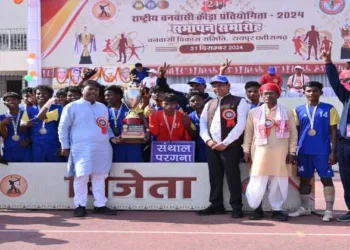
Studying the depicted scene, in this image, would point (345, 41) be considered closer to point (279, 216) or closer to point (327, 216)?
point (327, 216)

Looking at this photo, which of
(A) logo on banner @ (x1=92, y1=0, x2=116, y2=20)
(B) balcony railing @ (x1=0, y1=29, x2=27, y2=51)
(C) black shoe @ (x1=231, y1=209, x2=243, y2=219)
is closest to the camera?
(C) black shoe @ (x1=231, y1=209, x2=243, y2=219)

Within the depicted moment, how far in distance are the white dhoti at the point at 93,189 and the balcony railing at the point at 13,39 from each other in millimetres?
17164

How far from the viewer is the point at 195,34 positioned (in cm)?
1838

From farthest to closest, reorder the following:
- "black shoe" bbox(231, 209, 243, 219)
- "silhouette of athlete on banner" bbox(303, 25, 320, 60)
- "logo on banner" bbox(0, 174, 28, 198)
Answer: "silhouette of athlete on banner" bbox(303, 25, 320, 60) → "logo on banner" bbox(0, 174, 28, 198) → "black shoe" bbox(231, 209, 243, 219)

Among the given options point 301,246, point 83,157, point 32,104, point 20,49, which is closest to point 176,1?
point 20,49

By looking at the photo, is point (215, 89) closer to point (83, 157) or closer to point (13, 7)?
point (83, 157)

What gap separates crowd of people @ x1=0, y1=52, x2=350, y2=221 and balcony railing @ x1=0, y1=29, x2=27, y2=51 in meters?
16.1

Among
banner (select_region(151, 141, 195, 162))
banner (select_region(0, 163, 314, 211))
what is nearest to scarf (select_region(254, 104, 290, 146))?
banner (select_region(0, 163, 314, 211))

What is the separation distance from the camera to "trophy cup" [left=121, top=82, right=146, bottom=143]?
23.3 feet

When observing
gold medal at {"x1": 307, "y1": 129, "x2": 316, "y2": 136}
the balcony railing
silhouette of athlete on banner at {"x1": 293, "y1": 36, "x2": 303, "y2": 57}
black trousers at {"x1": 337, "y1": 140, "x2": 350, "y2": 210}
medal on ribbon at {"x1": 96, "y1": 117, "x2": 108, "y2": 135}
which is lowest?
black trousers at {"x1": 337, "y1": 140, "x2": 350, "y2": 210}

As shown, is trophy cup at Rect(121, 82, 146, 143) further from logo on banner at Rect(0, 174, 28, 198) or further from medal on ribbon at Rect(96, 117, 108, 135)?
logo on banner at Rect(0, 174, 28, 198)

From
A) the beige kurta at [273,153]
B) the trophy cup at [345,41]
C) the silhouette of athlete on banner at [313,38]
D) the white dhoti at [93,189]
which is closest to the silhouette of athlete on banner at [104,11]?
the silhouette of athlete on banner at [313,38]

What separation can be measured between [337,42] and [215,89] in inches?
471

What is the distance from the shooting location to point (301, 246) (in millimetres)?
5324
